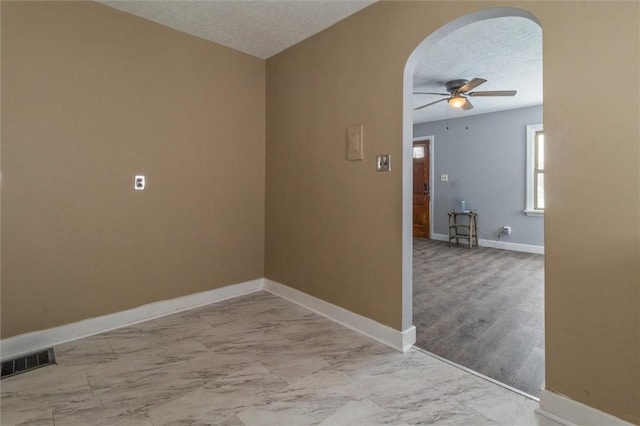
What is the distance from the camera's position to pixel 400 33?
209cm

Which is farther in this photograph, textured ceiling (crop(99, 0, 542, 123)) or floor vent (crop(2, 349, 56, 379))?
textured ceiling (crop(99, 0, 542, 123))

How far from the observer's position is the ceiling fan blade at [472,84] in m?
3.44

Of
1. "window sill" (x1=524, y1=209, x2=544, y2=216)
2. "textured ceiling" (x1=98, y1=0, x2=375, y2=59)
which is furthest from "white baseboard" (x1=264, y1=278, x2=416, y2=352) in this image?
"window sill" (x1=524, y1=209, x2=544, y2=216)

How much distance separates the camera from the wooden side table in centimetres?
599

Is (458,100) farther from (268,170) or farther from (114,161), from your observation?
(114,161)

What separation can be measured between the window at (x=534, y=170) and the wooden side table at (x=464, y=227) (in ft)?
2.88

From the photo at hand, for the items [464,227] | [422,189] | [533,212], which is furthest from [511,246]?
[422,189]

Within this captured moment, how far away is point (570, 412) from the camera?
1.45 m

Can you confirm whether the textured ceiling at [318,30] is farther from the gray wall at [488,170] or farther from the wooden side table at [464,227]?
the wooden side table at [464,227]

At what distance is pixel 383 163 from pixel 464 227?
472 cm

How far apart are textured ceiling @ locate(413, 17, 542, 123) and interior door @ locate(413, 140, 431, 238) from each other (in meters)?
1.95

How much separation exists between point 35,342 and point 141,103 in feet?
6.05

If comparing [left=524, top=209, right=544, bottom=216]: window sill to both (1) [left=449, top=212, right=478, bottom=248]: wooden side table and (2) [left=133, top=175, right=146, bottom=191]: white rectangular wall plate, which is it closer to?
(1) [left=449, top=212, right=478, bottom=248]: wooden side table

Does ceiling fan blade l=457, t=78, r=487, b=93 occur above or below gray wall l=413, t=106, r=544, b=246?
above
